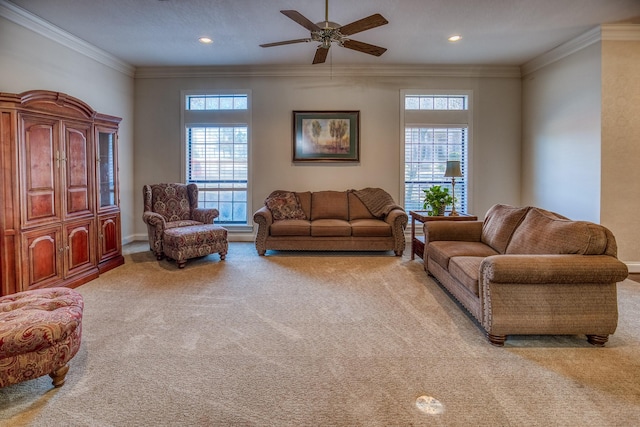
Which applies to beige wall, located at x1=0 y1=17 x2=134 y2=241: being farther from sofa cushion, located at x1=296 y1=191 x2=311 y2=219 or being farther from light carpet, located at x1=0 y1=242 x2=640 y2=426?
sofa cushion, located at x1=296 y1=191 x2=311 y2=219

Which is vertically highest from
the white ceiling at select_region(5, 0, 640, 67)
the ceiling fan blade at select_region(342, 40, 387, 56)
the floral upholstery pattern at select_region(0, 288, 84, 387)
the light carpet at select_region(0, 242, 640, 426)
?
the white ceiling at select_region(5, 0, 640, 67)

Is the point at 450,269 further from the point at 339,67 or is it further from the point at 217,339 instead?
the point at 339,67

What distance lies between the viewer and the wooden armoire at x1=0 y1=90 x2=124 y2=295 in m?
3.33

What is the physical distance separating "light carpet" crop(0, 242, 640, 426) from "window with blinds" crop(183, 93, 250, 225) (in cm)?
296

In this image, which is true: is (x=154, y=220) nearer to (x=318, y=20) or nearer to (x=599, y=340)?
(x=318, y=20)

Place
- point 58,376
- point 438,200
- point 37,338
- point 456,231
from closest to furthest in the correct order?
point 37,338
point 58,376
point 456,231
point 438,200

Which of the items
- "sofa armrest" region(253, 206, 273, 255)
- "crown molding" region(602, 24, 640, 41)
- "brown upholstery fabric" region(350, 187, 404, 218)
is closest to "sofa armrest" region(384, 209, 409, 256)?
"brown upholstery fabric" region(350, 187, 404, 218)

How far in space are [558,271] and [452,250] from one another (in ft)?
4.04

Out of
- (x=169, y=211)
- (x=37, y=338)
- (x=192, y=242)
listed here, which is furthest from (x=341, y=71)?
(x=37, y=338)

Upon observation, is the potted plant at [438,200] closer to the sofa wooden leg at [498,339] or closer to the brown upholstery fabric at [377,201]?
the brown upholstery fabric at [377,201]

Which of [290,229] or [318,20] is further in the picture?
[290,229]

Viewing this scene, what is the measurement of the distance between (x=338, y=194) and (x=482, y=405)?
454cm

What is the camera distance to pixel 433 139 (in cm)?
651

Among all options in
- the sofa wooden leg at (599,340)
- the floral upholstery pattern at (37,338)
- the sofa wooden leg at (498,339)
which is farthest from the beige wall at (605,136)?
the floral upholstery pattern at (37,338)
